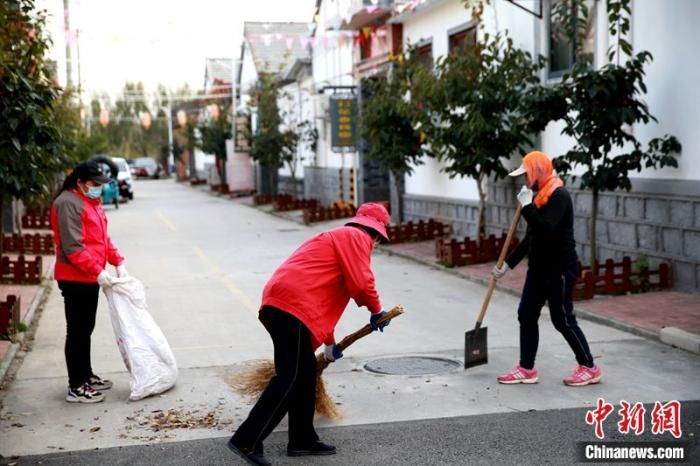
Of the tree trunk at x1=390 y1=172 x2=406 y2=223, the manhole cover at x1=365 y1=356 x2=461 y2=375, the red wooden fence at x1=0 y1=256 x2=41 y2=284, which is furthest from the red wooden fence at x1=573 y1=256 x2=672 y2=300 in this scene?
the tree trunk at x1=390 y1=172 x2=406 y2=223

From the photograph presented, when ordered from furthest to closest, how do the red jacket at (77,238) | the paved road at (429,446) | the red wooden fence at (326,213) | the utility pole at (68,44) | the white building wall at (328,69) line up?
the white building wall at (328,69), the red wooden fence at (326,213), the utility pole at (68,44), the red jacket at (77,238), the paved road at (429,446)

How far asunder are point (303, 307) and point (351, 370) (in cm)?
274

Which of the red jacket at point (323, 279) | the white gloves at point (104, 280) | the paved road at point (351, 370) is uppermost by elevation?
the red jacket at point (323, 279)

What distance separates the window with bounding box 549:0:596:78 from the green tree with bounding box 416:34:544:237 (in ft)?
1.03

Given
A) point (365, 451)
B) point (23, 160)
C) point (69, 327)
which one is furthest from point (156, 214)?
point (365, 451)

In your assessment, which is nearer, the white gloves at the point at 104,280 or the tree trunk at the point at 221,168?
the white gloves at the point at 104,280

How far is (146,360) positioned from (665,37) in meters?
7.80

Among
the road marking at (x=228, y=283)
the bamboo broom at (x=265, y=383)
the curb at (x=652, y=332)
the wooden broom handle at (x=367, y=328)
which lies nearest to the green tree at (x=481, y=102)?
the curb at (x=652, y=332)

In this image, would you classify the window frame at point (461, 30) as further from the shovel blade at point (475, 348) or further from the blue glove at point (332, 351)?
the blue glove at point (332, 351)

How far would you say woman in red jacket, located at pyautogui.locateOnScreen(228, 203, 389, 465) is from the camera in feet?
17.9

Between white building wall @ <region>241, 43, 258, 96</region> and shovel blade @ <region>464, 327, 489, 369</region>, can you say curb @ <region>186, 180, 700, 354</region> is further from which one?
white building wall @ <region>241, 43, 258, 96</region>

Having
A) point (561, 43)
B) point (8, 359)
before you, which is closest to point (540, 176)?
point (8, 359)

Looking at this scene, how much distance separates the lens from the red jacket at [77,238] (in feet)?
23.3

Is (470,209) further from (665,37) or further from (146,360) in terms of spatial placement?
(146,360)
